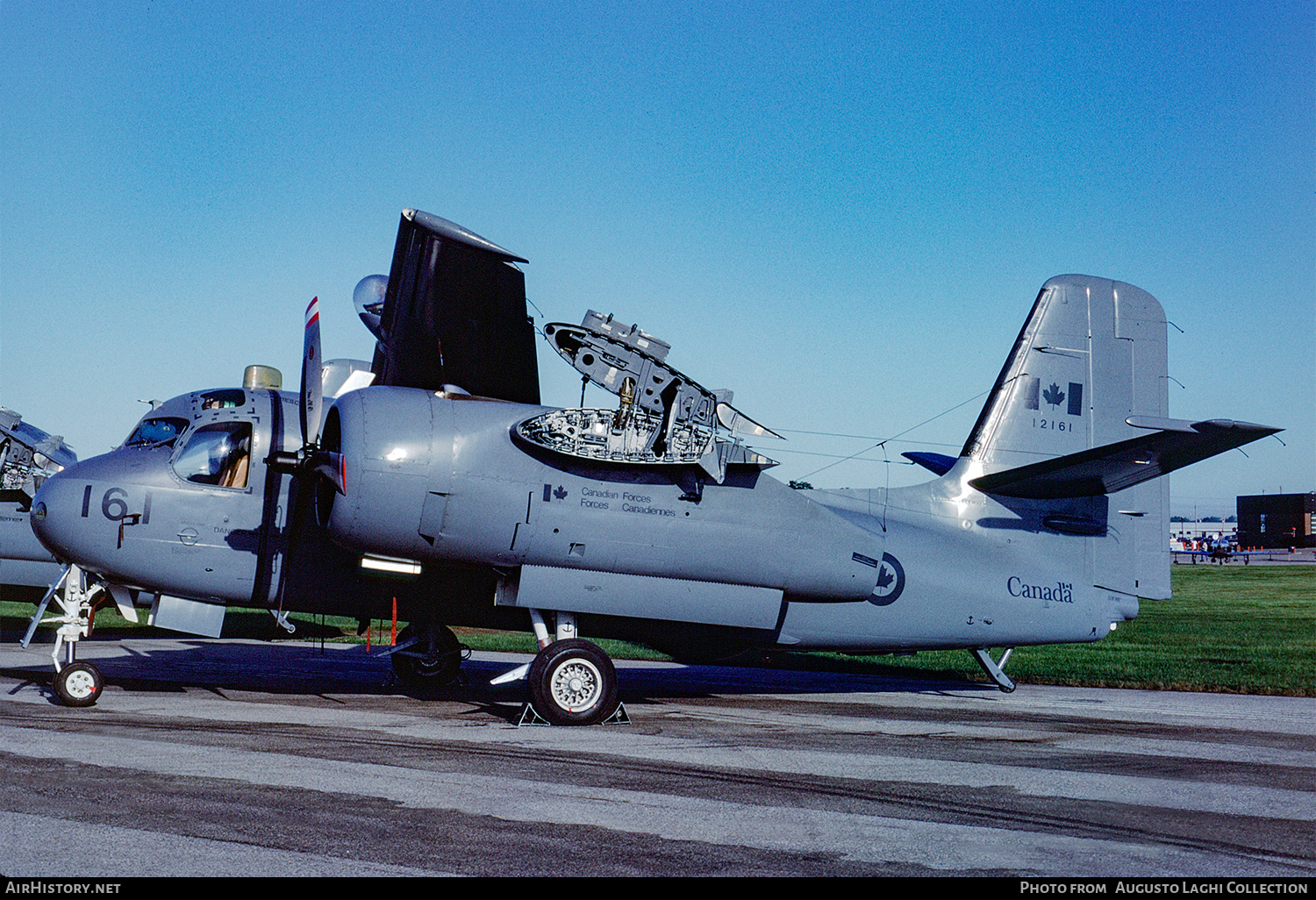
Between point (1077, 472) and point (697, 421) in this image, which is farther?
point (1077, 472)

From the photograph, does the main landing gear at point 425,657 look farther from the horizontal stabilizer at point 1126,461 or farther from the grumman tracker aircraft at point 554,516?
the horizontal stabilizer at point 1126,461

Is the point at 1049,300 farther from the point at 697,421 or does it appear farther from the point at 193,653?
the point at 193,653

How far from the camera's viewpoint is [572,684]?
13.1m

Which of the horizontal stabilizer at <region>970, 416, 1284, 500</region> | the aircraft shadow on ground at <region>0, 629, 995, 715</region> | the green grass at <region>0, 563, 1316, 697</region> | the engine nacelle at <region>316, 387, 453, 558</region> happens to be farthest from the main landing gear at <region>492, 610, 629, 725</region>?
the horizontal stabilizer at <region>970, 416, 1284, 500</region>

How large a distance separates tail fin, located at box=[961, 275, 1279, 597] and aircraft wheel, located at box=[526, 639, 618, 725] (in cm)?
757

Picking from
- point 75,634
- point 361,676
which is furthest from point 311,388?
point 361,676

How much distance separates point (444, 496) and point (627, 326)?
314 cm

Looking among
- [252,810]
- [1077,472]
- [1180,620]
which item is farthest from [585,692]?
[1180,620]

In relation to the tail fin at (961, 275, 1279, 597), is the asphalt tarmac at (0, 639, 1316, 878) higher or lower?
lower

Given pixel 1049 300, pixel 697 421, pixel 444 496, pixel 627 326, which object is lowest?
pixel 444 496

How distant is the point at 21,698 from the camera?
14414 millimetres

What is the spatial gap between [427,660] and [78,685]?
5.09 m

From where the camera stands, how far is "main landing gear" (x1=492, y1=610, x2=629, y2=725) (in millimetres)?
12875

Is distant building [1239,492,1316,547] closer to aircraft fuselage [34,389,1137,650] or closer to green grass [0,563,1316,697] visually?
green grass [0,563,1316,697]
